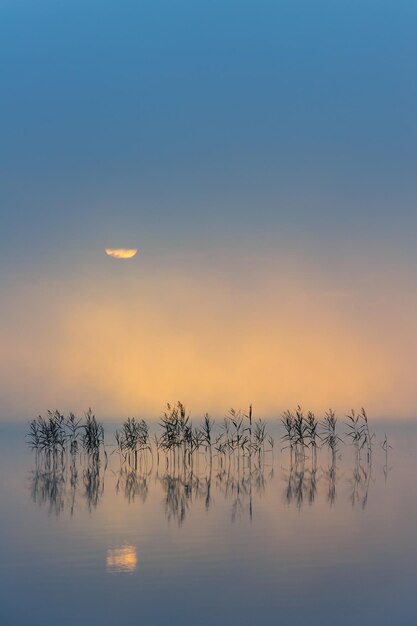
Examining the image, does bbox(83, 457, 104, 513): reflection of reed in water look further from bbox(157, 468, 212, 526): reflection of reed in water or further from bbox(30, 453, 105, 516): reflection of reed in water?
bbox(157, 468, 212, 526): reflection of reed in water

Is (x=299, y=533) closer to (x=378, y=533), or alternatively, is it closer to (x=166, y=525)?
(x=378, y=533)

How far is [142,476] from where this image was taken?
28.5 meters

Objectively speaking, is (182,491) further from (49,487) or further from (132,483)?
(49,487)

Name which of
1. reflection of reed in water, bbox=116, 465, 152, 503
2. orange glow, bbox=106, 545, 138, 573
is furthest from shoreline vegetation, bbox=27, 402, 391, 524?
orange glow, bbox=106, 545, 138, 573

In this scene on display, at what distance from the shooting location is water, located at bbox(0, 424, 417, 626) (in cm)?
993

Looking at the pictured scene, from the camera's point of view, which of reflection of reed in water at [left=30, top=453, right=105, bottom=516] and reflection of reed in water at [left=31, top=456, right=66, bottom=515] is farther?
reflection of reed in water at [left=30, top=453, right=105, bottom=516]

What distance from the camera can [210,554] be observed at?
518 inches

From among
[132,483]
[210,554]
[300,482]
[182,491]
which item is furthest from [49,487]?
[210,554]

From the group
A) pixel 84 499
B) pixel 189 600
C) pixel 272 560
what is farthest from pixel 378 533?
pixel 84 499

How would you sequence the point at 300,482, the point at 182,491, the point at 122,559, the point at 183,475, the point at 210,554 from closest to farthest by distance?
the point at 122,559 → the point at 210,554 → the point at 182,491 → the point at 300,482 → the point at 183,475

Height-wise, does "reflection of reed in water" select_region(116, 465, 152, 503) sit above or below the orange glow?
below

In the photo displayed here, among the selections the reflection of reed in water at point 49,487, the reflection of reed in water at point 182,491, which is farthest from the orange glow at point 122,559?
the reflection of reed in water at point 49,487

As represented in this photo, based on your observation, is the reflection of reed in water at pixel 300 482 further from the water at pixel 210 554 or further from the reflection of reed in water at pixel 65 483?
the reflection of reed in water at pixel 65 483

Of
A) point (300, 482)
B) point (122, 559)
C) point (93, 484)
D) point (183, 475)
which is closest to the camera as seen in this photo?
point (122, 559)
